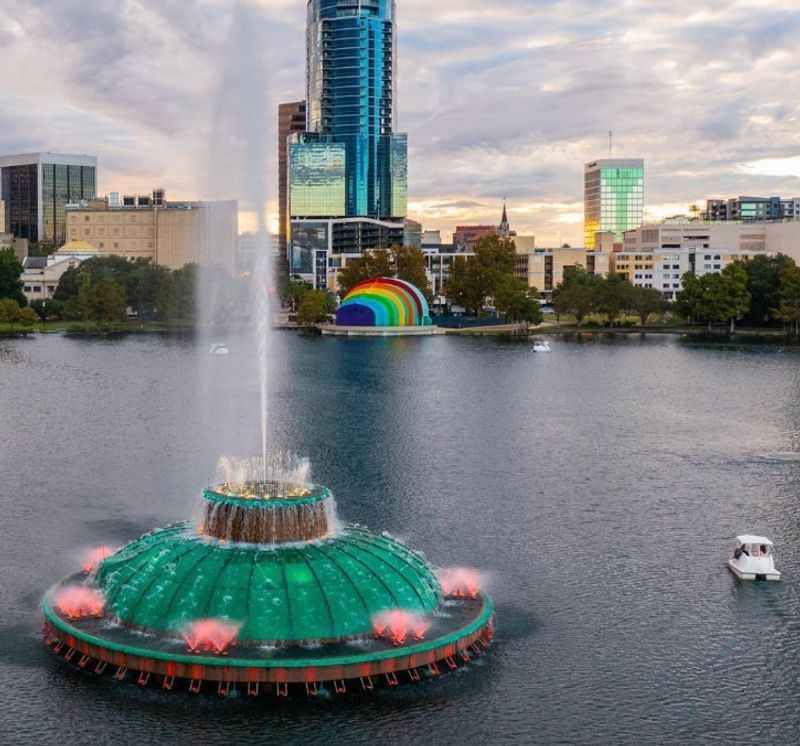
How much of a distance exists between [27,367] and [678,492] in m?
66.0

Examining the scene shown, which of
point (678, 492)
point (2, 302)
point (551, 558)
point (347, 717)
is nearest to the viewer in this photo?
point (347, 717)

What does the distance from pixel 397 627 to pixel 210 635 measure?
4516mm

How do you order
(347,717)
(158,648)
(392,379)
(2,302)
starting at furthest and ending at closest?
(2,302), (392,379), (158,648), (347,717)

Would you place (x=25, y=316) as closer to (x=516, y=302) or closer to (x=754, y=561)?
(x=516, y=302)

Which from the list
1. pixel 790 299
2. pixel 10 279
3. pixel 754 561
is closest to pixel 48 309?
pixel 10 279

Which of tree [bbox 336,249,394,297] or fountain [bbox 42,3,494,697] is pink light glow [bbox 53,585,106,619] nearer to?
fountain [bbox 42,3,494,697]

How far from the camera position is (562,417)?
7119 cm

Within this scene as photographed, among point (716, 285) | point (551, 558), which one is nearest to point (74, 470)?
point (551, 558)

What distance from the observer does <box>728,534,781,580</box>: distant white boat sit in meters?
35.8

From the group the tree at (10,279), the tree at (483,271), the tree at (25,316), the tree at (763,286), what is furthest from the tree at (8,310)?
the tree at (763,286)

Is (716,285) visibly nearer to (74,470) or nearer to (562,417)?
(562,417)

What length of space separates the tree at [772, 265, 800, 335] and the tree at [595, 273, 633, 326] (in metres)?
Result: 21.4

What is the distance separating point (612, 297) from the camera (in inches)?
6511

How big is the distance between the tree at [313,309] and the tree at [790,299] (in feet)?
205
